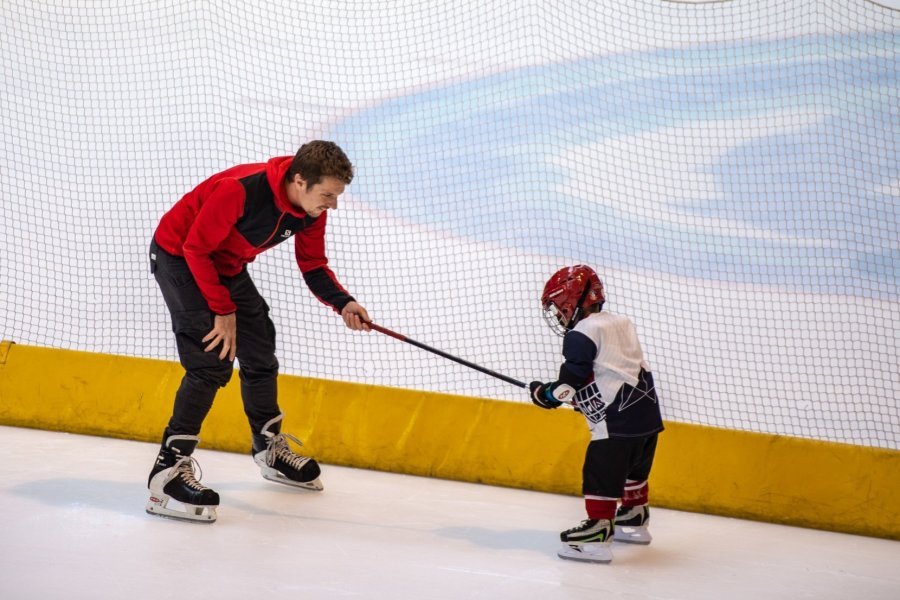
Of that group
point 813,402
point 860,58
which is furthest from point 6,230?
point 860,58

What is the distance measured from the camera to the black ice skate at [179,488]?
257cm

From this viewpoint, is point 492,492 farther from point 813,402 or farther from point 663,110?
point 663,110

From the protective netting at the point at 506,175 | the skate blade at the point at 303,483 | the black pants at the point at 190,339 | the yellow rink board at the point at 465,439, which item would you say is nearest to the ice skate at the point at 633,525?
the yellow rink board at the point at 465,439

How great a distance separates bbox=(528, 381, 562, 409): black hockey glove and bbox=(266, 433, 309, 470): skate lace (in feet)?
2.82

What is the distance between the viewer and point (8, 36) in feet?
24.6

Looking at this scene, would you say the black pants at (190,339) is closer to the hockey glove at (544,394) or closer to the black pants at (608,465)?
the hockey glove at (544,394)

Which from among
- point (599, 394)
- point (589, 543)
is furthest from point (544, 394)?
point (589, 543)

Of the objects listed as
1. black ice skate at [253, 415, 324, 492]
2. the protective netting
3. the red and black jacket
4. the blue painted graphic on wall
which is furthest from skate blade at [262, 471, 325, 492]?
the blue painted graphic on wall

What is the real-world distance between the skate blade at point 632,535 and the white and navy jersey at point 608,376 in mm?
341

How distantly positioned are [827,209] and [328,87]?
12.7 feet

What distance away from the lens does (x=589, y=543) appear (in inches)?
100

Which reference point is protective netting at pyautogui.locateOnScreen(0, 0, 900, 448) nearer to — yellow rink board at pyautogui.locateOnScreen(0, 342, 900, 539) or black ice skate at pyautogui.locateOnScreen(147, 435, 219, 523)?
yellow rink board at pyautogui.locateOnScreen(0, 342, 900, 539)

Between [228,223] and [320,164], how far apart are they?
0.32 meters

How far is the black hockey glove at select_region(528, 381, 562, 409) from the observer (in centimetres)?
259
